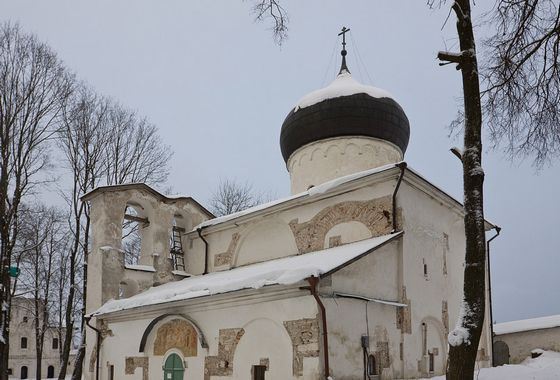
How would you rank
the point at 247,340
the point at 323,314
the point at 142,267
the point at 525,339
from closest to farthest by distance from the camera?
the point at 323,314, the point at 247,340, the point at 142,267, the point at 525,339

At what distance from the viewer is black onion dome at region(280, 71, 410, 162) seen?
1576cm

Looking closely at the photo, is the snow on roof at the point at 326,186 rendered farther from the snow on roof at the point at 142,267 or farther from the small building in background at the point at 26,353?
the small building in background at the point at 26,353

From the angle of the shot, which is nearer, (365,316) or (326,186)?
(365,316)

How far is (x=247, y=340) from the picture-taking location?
10781 mm

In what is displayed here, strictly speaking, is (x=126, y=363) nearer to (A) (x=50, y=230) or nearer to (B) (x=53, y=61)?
(B) (x=53, y=61)

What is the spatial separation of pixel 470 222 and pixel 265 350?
5193 millimetres

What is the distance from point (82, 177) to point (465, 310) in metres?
15.5

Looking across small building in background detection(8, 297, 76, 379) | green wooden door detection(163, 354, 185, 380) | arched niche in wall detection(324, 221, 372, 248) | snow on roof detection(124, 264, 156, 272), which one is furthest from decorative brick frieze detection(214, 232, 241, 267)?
small building in background detection(8, 297, 76, 379)

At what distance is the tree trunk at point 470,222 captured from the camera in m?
6.34

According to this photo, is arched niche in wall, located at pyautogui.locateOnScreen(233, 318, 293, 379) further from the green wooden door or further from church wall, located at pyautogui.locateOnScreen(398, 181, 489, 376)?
church wall, located at pyautogui.locateOnScreen(398, 181, 489, 376)

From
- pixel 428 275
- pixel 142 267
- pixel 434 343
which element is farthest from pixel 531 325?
pixel 142 267

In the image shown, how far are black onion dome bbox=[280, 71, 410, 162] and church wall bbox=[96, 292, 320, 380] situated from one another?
655 cm

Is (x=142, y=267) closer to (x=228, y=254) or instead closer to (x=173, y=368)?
(x=228, y=254)

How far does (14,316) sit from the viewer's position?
39.7 meters
